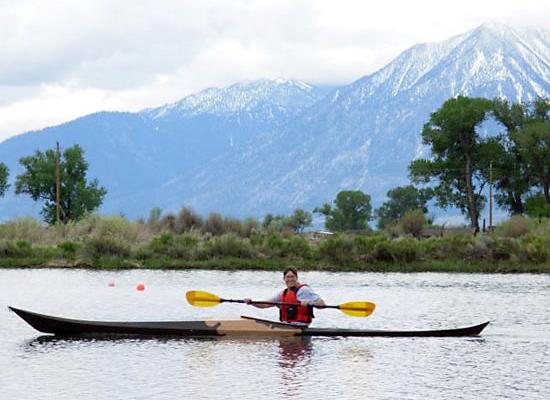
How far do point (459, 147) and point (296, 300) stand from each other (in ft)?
208

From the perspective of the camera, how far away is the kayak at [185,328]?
87.9 ft

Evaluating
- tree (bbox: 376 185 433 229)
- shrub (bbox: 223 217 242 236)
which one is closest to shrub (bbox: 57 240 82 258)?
shrub (bbox: 223 217 242 236)

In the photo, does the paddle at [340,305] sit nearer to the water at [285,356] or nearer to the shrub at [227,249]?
the water at [285,356]

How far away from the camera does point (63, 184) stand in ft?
294

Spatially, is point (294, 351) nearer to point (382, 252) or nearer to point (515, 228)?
point (382, 252)

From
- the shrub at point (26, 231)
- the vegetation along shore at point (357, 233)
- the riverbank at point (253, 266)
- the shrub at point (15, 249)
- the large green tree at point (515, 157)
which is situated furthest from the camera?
the large green tree at point (515, 157)

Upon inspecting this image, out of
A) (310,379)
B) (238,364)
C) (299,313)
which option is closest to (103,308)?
(299,313)

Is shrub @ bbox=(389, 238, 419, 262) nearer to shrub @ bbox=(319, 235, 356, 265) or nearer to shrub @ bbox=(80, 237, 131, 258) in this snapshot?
shrub @ bbox=(319, 235, 356, 265)

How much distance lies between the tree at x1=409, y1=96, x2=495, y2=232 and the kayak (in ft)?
202

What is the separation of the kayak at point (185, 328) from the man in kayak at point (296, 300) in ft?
1.28

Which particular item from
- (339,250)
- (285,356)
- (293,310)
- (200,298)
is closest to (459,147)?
(339,250)

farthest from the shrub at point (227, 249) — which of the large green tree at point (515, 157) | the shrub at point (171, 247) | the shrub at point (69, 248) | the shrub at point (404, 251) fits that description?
the large green tree at point (515, 157)

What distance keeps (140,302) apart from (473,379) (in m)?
A: 16.2

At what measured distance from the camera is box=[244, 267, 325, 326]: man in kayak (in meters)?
26.8
